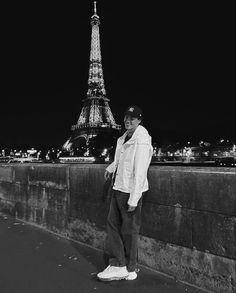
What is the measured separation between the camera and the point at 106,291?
13.1 feet

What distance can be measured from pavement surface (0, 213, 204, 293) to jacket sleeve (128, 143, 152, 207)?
3.15 ft

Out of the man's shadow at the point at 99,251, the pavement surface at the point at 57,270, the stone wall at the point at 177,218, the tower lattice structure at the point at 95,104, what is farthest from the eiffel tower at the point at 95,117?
the man's shadow at the point at 99,251

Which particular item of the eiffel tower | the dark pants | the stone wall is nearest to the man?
the dark pants

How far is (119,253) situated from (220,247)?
1.19 m

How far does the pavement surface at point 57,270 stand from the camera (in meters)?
4.07

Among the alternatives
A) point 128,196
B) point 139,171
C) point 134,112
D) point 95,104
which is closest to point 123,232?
point 128,196

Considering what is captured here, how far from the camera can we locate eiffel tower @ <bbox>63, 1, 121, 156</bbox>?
319 ft

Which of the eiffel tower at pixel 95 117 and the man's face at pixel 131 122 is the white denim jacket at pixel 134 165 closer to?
the man's face at pixel 131 122

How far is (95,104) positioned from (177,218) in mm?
99781

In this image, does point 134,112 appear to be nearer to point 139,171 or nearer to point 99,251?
point 139,171

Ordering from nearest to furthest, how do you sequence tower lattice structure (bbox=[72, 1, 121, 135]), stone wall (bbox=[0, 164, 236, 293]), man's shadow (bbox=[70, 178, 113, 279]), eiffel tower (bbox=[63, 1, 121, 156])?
stone wall (bbox=[0, 164, 236, 293]) < man's shadow (bbox=[70, 178, 113, 279]) < eiffel tower (bbox=[63, 1, 121, 156]) < tower lattice structure (bbox=[72, 1, 121, 135])

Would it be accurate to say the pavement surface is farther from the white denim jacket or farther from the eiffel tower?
the eiffel tower

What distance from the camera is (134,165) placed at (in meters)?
4.17

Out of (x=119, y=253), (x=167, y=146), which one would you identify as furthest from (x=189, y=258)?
(x=167, y=146)
